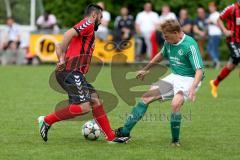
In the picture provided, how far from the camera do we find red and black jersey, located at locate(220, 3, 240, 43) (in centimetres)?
1300

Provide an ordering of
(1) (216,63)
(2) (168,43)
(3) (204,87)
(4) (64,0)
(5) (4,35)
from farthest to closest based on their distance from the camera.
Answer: (4) (64,0) → (5) (4,35) → (1) (216,63) → (3) (204,87) → (2) (168,43)

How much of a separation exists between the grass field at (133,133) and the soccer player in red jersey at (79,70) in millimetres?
270

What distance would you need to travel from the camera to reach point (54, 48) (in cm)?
2259

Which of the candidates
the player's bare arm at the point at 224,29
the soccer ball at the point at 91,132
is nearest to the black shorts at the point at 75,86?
the soccer ball at the point at 91,132

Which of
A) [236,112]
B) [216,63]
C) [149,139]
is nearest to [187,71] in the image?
[149,139]

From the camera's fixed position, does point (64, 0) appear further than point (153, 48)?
Yes

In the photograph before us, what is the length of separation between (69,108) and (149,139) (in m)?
1.08

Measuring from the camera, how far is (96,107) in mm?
8391

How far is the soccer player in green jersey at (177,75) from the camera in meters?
7.91

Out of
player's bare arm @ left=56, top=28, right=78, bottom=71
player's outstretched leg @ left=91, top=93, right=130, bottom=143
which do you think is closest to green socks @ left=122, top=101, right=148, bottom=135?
player's outstretched leg @ left=91, top=93, right=130, bottom=143

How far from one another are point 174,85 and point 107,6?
20.3 m

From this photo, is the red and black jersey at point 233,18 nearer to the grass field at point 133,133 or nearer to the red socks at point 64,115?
the grass field at point 133,133

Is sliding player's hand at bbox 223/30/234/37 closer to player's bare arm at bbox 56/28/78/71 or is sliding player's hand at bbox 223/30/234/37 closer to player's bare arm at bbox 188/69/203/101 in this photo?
player's bare arm at bbox 188/69/203/101

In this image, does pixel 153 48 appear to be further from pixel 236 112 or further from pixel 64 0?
pixel 236 112
